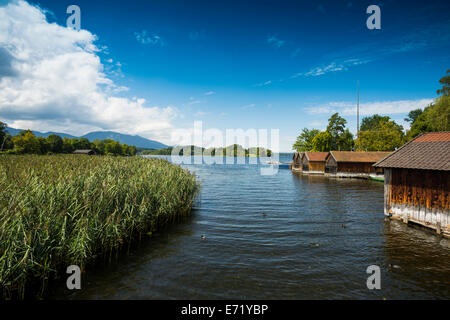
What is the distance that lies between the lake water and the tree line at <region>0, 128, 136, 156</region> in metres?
42.2

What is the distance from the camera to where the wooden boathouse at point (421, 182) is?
1241 centimetres

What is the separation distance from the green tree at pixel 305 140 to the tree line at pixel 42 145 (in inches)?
3037

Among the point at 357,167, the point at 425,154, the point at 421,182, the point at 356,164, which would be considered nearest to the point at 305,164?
the point at 356,164

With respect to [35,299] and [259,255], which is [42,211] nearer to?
[35,299]

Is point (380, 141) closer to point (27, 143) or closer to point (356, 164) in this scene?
point (356, 164)

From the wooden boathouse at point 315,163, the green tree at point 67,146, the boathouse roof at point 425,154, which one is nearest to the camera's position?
the boathouse roof at point 425,154

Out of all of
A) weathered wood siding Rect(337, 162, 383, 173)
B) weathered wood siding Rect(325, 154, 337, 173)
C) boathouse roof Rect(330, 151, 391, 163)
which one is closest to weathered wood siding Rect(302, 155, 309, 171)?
weathered wood siding Rect(325, 154, 337, 173)

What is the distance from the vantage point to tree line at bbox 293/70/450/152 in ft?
139

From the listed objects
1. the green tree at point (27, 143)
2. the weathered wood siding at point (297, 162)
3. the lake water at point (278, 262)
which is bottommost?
the lake water at point (278, 262)

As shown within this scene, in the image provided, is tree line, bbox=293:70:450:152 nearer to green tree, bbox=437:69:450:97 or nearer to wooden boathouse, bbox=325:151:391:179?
green tree, bbox=437:69:450:97

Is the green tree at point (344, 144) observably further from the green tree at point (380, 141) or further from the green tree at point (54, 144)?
the green tree at point (54, 144)

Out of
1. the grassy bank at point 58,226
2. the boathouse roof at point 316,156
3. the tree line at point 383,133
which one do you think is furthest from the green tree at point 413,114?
the grassy bank at point 58,226
